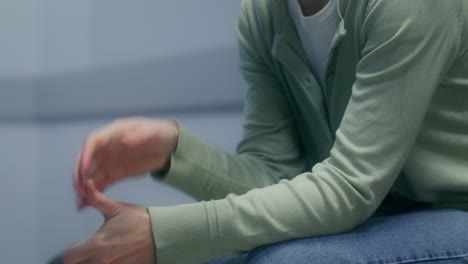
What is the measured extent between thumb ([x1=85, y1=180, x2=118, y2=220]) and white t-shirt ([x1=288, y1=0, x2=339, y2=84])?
31cm

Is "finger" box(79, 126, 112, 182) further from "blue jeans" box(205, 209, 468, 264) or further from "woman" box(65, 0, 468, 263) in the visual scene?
"blue jeans" box(205, 209, 468, 264)

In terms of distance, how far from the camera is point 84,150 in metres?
0.63

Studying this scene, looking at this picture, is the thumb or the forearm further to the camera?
the forearm

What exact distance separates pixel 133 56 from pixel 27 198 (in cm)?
34

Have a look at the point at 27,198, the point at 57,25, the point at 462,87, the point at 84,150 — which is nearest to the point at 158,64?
the point at 57,25

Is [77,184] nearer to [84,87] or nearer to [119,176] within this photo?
[119,176]

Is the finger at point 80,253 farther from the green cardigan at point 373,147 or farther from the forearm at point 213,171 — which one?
the forearm at point 213,171

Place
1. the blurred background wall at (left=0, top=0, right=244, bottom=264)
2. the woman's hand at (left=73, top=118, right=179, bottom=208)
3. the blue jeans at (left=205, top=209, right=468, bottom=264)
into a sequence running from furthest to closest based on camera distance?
the blurred background wall at (left=0, top=0, right=244, bottom=264) → the woman's hand at (left=73, top=118, right=179, bottom=208) → the blue jeans at (left=205, top=209, right=468, bottom=264)

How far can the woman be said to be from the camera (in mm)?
578

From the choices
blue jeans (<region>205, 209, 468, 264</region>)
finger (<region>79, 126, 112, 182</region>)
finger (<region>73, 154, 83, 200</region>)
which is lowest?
blue jeans (<region>205, 209, 468, 264</region>)

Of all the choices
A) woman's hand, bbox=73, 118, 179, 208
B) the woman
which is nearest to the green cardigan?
the woman

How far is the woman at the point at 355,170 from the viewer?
22.7 inches

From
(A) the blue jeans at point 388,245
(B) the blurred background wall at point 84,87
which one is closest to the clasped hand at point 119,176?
(A) the blue jeans at point 388,245

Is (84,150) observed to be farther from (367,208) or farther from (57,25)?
(57,25)
